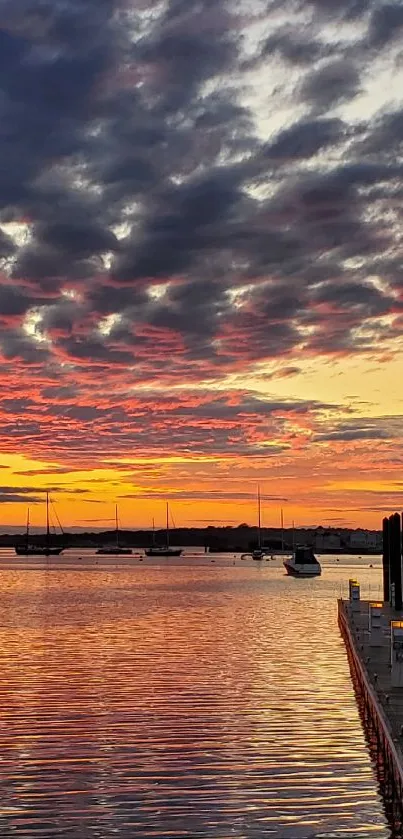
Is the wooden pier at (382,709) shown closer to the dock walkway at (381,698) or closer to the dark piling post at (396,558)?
the dock walkway at (381,698)

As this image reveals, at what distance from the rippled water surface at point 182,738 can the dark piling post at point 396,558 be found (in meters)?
5.14

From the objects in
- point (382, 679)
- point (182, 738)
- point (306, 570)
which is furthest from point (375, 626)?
point (306, 570)

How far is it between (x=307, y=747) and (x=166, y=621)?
151 ft

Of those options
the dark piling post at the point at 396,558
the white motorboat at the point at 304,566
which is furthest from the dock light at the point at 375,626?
the white motorboat at the point at 304,566

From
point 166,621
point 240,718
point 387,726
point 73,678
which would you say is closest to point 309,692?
Answer: point 240,718

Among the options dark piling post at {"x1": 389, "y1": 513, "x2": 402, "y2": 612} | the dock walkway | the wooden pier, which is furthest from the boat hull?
the wooden pier

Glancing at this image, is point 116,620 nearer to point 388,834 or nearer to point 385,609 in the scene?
point 385,609

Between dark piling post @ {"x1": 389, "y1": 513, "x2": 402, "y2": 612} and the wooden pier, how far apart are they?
40.9ft

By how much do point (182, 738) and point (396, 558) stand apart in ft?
131

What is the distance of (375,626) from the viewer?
44.8m

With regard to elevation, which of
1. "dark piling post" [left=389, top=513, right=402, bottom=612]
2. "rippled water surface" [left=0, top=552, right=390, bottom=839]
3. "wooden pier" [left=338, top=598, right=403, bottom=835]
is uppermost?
"dark piling post" [left=389, top=513, right=402, bottom=612]

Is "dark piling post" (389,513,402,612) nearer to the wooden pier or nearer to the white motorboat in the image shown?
the wooden pier

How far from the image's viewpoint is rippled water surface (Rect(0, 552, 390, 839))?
21.9 metres

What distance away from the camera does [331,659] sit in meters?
50.7
